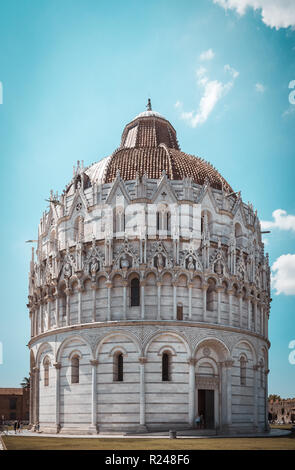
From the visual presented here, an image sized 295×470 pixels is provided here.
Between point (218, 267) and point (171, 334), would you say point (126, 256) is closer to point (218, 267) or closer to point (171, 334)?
point (171, 334)

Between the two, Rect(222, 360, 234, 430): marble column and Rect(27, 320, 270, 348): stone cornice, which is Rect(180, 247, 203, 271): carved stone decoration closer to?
Rect(27, 320, 270, 348): stone cornice

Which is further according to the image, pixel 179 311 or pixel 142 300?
pixel 179 311

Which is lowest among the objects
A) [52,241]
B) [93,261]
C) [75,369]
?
[75,369]

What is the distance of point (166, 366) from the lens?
39531 mm

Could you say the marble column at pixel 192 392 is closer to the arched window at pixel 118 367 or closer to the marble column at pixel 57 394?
the arched window at pixel 118 367

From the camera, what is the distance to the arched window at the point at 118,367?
39531 mm

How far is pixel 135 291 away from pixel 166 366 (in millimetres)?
5582

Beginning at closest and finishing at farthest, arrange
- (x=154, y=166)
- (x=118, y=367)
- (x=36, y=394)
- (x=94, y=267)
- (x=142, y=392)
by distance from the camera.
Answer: (x=142, y=392) < (x=118, y=367) < (x=94, y=267) < (x=154, y=166) < (x=36, y=394)

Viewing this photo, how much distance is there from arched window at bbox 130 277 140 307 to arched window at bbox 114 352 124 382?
366 cm

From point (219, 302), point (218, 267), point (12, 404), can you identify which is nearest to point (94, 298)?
point (219, 302)

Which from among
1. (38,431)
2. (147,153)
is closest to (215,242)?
(147,153)

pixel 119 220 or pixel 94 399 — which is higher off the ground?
pixel 119 220

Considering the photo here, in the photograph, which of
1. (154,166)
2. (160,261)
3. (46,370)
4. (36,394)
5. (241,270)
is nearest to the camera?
(160,261)

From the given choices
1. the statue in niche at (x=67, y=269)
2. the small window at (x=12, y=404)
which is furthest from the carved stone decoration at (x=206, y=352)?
the small window at (x=12, y=404)
